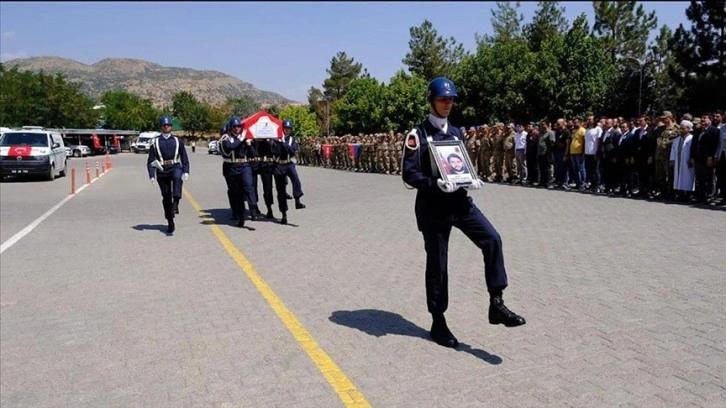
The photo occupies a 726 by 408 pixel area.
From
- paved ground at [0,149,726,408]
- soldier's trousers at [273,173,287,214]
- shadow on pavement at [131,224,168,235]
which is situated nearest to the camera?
paved ground at [0,149,726,408]

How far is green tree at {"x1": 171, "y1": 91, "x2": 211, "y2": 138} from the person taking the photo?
12912cm

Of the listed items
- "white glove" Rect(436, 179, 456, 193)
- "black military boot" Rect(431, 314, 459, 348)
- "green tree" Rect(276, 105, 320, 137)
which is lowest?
"black military boot" Rect(431, 314, 459, 348)

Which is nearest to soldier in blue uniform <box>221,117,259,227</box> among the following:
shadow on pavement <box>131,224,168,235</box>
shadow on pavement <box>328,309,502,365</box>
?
shadow on pavement <box>131,224,168,235</box>

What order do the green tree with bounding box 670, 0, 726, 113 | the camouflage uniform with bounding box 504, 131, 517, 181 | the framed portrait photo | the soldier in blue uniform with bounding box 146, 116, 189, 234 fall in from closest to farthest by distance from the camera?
the framed portrait photo, the soldier in blue uniform with bounding box 146, 116, 189, 234, the camouflage uniform with bounding box 504, 131, 517, 181, the green tree with bounding box 670, 0, 726, 113

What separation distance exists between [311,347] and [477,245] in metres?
1.61

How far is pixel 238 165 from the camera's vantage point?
44.8ft

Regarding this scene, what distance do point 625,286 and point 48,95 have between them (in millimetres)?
78087

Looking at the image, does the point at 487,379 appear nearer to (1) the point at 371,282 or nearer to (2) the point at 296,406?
(2) the point at 296,406

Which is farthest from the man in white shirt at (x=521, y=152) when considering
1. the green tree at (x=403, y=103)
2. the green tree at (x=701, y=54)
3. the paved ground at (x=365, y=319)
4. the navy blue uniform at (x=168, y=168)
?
the green tree at (x=403, y=103)

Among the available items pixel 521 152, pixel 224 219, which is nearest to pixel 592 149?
pixel 521 152

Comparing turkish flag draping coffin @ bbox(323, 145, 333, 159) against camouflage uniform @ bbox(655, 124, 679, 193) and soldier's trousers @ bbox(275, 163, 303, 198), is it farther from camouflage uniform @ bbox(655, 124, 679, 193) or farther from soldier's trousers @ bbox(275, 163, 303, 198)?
camouflage uniform @ bbox(655, 124, 679, 193)

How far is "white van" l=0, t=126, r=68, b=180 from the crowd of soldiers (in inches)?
672

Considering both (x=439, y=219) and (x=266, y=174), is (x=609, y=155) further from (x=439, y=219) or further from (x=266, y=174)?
(x=439, y=219)

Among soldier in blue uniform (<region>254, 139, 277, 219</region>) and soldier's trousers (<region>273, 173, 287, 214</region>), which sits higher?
soldier in blue uniform (<region>254, 139, 277, 219</region>)
